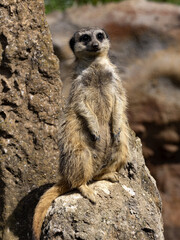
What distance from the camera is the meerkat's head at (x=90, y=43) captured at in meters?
3.61

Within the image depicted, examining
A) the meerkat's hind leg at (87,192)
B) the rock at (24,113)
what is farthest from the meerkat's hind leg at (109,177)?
the rock at (24,113)

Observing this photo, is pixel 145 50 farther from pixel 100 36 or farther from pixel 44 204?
pixel 44 204

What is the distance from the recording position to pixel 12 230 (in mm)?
3607

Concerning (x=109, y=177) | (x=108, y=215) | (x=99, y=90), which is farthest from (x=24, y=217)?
(x=99, y=90)

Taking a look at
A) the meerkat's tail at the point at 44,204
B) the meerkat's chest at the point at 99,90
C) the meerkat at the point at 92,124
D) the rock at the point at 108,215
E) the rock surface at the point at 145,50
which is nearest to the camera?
the rock at the point at 108,215

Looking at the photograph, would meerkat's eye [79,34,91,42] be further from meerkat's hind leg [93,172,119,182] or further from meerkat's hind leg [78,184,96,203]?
meerkat's hind leg [78,184,96,203]

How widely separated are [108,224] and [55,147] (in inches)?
36.9

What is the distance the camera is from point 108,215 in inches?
120

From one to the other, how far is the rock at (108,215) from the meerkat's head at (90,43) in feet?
2.95

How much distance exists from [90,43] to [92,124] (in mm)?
600

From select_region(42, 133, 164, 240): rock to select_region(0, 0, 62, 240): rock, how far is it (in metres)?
0.54

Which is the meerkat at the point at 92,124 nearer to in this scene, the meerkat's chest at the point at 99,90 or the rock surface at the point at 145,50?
the meerkat's chest at the point at 99,90

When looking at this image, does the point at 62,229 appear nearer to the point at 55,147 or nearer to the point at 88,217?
the point at 88,217

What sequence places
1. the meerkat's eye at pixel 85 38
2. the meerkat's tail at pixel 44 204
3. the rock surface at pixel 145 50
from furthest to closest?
the rock surface at pixel 145 50 → the meerkat's eye at pixel 85 38 → the meerkat's tail at pixel 44 204
